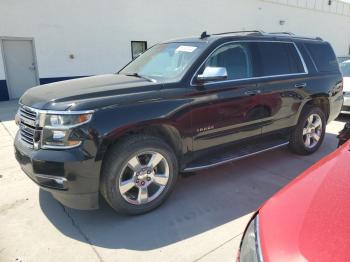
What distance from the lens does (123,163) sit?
2943mm

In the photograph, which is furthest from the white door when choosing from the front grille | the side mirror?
the side mirror

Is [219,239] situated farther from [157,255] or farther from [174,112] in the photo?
[174,112]

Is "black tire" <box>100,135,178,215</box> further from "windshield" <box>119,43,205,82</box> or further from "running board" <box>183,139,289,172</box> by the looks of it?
"windshield" <box>119,43,205,82</box>

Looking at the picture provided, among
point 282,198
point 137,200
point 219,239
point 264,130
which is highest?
point 282,198

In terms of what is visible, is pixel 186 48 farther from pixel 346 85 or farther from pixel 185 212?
pixel 346 85

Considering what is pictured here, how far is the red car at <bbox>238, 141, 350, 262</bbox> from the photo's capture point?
4.47 ft

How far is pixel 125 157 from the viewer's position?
2.93m

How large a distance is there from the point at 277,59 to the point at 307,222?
3285 millimetres

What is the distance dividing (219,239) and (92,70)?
35.3ft

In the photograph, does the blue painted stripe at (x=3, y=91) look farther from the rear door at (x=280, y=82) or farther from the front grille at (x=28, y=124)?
the rear door at (x=280, y=82)

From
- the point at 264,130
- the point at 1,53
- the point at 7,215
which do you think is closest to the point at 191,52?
the point at 264,130

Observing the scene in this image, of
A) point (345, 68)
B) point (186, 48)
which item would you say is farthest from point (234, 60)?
point (345, 68)

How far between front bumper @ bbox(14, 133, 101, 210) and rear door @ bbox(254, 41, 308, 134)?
245 cm

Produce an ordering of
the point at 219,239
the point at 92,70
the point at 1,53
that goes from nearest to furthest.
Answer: the point at 219,239
the point at 1,53
the point at 92,70
